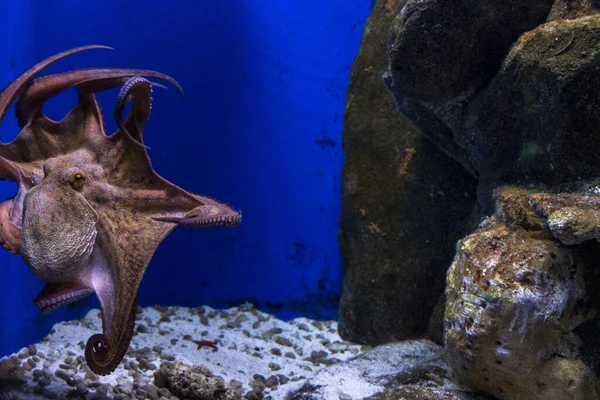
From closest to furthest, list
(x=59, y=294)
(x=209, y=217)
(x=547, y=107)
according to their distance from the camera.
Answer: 1. (x=209, y=217)
2. (x=59, y=294)
3. (x=547, y=107)

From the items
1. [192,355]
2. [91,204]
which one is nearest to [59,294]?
[91,204]

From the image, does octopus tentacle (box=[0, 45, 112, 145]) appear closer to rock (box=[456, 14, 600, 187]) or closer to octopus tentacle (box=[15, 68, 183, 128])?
octopus tentacle (box=[15, 68, 183, 128])

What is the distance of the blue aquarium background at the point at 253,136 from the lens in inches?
200

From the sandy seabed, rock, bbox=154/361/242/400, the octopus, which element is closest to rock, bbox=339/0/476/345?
the sandy seabed

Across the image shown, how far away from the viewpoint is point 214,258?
17.8ft

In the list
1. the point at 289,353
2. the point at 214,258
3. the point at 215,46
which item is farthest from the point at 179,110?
the point at 289,353

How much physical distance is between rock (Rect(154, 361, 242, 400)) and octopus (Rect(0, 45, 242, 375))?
2.57 feet

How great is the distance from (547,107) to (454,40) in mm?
722

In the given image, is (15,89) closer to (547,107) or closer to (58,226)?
(58,226)

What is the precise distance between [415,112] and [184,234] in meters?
2.69

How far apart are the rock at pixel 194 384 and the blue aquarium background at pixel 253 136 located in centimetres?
195

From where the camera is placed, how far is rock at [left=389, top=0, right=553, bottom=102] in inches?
121

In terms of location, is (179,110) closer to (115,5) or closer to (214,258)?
(115,5)

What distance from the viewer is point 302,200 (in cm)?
529
